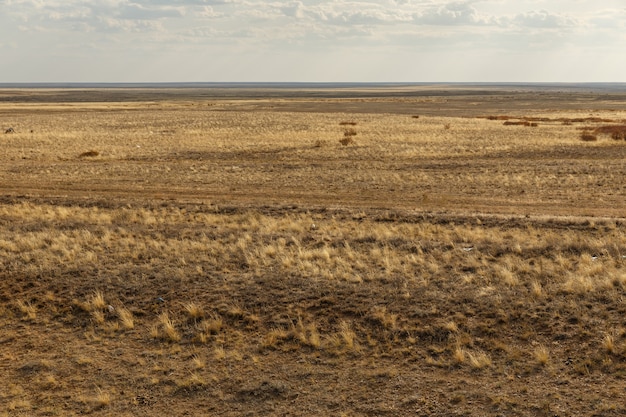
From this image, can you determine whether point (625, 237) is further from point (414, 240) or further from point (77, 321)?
point (77, 321)

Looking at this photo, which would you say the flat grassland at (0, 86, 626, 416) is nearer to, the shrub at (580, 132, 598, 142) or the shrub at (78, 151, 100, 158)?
the shrub at (78, 151, 100, 158)

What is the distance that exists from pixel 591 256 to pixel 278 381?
23.6 feet

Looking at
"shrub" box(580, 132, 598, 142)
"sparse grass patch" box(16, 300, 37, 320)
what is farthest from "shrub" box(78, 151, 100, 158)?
"shrub" box(580, 132, 598, 142)

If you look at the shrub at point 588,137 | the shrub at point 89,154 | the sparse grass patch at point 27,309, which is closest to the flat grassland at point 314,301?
the sparse grass patch at point 27,309

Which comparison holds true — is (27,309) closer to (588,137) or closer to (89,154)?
(89,154)

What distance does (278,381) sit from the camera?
846 centimetres

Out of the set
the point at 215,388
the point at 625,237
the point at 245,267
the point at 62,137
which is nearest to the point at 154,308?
the point at 245,267

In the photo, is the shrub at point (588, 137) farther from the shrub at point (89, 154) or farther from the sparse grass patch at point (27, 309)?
the sparse grass patch at point (27, 309)

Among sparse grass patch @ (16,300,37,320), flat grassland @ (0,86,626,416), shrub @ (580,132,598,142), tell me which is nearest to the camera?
flat grassland @ (0,86,626,416)

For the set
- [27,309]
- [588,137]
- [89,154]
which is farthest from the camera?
[588,137]

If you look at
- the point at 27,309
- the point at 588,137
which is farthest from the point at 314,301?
the point at 588,137

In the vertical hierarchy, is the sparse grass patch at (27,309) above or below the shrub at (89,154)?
below

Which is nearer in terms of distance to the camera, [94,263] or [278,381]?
[278,381]

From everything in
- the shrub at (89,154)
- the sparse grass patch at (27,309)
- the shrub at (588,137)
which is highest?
the shrub at (588,137)
